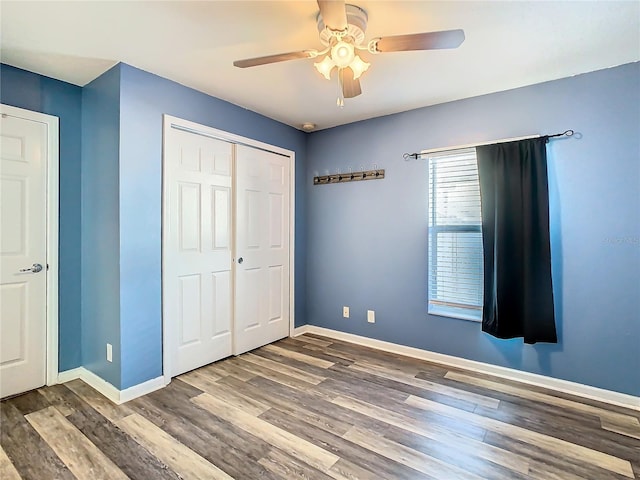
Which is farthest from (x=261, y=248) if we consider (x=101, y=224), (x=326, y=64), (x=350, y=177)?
(x=326, y=64)

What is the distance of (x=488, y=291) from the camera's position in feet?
9.15

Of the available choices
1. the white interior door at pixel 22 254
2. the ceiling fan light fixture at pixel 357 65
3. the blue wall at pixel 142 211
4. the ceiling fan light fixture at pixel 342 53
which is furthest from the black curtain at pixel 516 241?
the white interior door at pixel 22 254

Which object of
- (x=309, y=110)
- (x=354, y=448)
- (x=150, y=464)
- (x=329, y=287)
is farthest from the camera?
(x=329, y=287)

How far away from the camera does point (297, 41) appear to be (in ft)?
6.75

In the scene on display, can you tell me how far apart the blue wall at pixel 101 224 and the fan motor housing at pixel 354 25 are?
1586mm

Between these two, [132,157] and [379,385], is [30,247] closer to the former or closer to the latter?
[132,157]

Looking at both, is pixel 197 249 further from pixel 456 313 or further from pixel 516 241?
pixel 516 241

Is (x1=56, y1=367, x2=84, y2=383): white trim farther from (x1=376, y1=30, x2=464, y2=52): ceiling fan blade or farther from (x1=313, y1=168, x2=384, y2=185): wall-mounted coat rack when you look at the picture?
(x1=376, y1=30, x2=464, y2=52): ceiling fan blade

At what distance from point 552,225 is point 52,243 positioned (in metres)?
3.90

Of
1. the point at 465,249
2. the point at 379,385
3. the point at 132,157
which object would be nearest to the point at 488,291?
the point at 465,249

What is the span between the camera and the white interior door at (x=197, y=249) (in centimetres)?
269

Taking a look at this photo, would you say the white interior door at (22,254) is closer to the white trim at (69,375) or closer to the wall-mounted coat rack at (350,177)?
the white trim at (69,375)

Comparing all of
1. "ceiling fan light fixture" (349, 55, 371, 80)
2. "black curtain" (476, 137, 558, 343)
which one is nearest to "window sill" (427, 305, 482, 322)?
"black curtain" (476, 137, 558, 343)

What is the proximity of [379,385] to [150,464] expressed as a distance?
1626 mm
